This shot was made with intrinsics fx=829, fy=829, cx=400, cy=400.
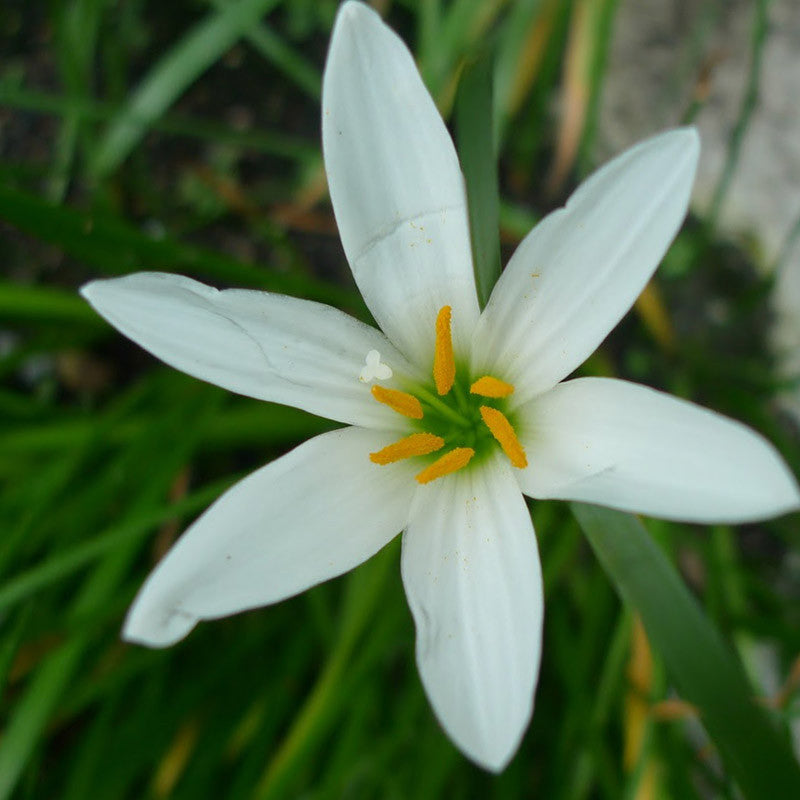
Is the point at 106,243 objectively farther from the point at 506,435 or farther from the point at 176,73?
the point at 176,73

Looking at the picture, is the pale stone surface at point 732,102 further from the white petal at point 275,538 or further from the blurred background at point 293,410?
the white petal at point 275,538

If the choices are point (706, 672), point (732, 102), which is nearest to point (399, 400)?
point (706, 672)

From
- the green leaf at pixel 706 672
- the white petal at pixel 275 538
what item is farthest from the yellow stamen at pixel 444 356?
the green leaf at pixel 706 672

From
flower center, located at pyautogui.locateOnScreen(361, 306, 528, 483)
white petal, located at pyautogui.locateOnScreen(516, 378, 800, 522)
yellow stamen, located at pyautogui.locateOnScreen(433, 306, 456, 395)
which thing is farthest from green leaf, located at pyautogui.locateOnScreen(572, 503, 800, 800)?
yellow stamen, located at pyautogui.locateOnScreen(433, 306, 456, 395)

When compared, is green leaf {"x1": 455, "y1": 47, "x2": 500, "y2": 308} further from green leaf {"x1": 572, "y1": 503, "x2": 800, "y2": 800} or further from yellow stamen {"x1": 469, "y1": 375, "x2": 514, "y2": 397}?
green leaf {"x1": 572, "y1": 503, "x2": 800, "y2": 800}

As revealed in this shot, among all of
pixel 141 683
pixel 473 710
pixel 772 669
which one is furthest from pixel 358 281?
pixel 772 669

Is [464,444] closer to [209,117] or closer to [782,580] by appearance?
[782,580]
